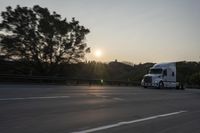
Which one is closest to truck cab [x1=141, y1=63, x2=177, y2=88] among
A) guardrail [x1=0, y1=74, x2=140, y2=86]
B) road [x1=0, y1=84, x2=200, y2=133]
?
guardrail [x1=0, y1=74, x2=140, y2=86]

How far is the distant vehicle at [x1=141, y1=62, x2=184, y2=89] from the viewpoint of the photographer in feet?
159

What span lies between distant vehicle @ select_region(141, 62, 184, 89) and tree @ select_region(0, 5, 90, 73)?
408 inches

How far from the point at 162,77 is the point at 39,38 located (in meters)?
15.2

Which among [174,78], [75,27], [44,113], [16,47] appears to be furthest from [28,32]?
[44,113]

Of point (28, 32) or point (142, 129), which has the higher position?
point (28, 32)

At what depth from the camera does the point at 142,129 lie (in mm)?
11734

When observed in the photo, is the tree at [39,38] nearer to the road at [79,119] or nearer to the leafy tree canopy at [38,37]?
the leafy tree canopy at [38,37]

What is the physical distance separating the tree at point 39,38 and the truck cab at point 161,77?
34.1 ft

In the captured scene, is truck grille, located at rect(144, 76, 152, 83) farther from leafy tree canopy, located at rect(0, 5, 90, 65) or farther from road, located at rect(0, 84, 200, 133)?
road, located at rect(0, 84, 200, 133)

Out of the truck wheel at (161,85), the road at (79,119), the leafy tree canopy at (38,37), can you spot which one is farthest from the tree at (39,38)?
the road at (79,119)

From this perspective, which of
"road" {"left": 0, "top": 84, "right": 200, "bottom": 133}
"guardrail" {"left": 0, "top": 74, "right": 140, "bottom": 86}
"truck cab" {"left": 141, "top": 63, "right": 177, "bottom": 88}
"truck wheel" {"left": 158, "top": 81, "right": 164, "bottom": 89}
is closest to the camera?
"road" {"left": 0, "top": 84, "right": 200, "bottom": 133}

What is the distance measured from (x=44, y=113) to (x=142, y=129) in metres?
3.31

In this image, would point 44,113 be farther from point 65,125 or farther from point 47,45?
point 47,45

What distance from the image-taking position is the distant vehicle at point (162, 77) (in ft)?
159
